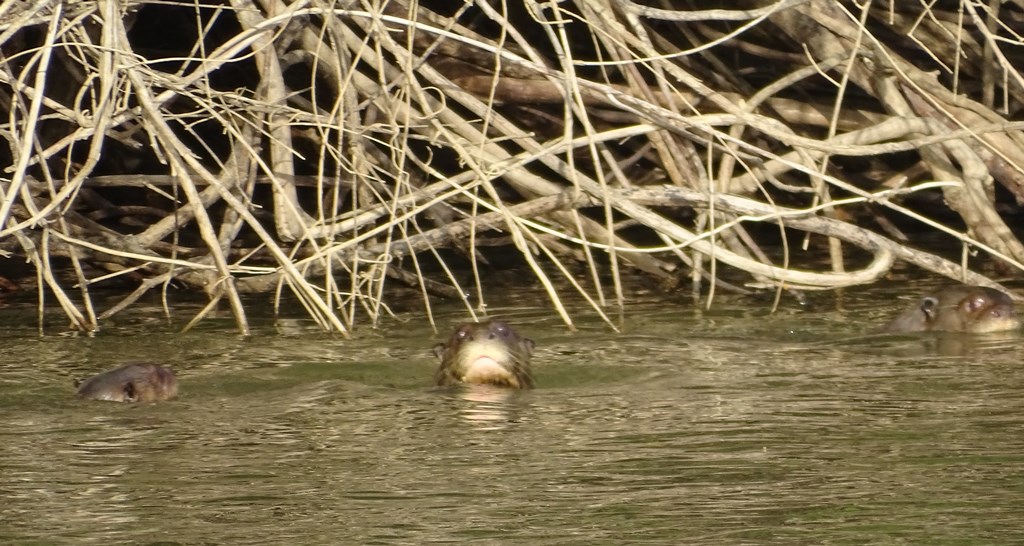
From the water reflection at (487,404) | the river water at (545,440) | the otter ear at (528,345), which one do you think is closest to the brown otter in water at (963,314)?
the river water at (545,440)

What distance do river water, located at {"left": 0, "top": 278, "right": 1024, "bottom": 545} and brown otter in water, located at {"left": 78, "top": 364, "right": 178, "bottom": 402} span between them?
61 millimetres

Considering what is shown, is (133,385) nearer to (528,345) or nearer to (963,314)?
(528,345)

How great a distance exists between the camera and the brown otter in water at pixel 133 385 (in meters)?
5.39

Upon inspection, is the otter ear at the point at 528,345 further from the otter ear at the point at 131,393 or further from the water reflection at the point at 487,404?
the otter ear at the point at 131,393

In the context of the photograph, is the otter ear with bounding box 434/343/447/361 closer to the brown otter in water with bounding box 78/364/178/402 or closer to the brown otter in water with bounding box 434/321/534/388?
the brown otter in water with bounding box 434/321/534/388

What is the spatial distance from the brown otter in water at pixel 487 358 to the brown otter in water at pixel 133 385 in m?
0.86

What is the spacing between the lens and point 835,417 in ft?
16.1

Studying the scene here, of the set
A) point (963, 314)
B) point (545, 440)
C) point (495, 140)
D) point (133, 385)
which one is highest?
point (495, 140)

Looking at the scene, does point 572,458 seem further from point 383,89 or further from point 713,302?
point 713,302

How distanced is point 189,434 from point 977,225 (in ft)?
12.3

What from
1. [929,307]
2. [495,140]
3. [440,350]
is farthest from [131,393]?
[929,307]

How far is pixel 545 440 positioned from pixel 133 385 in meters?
1.39

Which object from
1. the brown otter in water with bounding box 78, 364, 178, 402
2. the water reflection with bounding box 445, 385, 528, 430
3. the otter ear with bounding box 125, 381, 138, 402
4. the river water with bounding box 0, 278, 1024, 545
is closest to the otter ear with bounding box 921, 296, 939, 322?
the river water with bounding box 0, 278, 1024, 545

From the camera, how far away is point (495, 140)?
6125 millimetres
